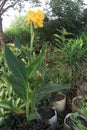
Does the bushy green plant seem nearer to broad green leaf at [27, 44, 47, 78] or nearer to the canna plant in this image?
the canna plant

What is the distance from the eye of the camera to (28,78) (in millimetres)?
2197

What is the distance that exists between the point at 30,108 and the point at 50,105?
0.38m

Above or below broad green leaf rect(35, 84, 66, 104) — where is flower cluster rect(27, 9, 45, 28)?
above

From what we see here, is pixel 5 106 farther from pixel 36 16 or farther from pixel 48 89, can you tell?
pixel 36 16

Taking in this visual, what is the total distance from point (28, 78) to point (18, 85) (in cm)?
10

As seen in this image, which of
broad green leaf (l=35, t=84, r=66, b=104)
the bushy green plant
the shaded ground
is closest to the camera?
broad green leaf (l=35, t=84, r=66, b=104)

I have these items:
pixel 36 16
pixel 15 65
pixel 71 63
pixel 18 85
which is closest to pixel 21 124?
pixel 18 85

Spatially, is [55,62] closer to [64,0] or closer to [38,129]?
[38,129]

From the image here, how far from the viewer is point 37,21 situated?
234cm

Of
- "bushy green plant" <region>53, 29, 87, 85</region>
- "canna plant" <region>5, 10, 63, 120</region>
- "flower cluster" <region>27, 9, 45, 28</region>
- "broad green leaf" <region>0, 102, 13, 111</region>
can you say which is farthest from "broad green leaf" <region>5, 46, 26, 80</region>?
"bushy green plant" <region>53, 29, 87, 85</region>

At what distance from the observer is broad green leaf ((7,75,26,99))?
2106 mm

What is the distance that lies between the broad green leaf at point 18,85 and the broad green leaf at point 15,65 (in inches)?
1.6

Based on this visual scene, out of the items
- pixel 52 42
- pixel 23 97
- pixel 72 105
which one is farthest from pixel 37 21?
pixel 52 42

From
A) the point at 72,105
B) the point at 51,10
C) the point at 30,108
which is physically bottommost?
the point at 72,105
